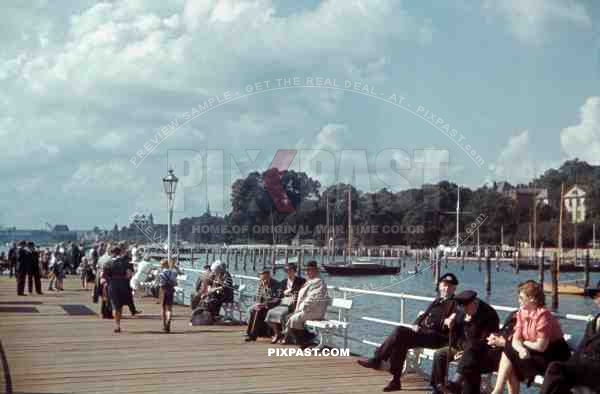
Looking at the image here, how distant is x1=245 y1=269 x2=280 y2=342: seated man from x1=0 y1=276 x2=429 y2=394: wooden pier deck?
0.19 meters

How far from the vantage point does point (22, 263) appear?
19.1 meters

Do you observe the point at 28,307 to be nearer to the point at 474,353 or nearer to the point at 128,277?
the point at 128,277

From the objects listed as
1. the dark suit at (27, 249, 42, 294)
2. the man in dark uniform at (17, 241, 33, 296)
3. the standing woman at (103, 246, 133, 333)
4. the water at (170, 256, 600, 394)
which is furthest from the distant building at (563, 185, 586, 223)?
the standing woman at (103, 246, 133, 333)

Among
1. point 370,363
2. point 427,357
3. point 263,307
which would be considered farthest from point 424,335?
point 263,307

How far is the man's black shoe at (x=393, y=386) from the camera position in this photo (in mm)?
7707

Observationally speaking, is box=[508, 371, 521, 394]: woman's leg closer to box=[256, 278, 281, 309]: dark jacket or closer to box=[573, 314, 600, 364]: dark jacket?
box=[573, 314, 600, 364]: dark jacket

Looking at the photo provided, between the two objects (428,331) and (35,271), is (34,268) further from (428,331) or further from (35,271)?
(428,331)

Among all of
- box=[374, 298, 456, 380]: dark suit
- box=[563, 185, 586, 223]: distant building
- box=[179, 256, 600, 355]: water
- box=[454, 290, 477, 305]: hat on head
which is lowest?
box=[179, 256, 600, 355]: water

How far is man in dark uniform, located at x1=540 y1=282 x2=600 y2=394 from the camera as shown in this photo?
19.3 feet

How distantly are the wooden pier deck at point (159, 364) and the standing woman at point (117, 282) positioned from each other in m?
0.44

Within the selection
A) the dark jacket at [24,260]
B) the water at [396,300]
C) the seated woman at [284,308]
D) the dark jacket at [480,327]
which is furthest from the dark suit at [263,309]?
the dark jacket at [24,260]

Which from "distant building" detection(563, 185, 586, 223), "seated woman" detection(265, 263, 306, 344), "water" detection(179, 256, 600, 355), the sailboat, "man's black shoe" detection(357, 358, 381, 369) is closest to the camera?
"man's black shoe" detection(357, 358, 381, 369)

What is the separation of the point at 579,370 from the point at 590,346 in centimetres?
20

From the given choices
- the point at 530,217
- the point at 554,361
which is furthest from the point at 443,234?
the point at 530,217
